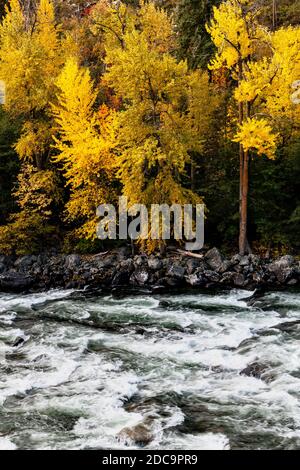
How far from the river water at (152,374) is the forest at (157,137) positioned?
5.29 meters

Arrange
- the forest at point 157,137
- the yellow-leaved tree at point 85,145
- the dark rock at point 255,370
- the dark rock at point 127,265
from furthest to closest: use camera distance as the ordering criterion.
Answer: the yellow-leaved tree at point 85,145
the dark rock at point 127,265
the forest at point 157,137
the dark rock at point 255,370

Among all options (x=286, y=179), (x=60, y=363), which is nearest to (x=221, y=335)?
(x=60, y=363)

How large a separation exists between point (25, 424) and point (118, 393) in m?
2.05

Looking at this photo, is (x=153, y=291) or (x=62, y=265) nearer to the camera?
(x=153, y=291)

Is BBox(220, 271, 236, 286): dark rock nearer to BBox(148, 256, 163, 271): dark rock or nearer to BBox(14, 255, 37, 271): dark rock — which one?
BBox(148, 256, 163, 271): dark rock

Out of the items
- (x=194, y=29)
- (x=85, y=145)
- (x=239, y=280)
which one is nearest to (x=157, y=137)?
(x=85, y=145)

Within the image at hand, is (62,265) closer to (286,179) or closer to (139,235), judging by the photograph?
(139,235)

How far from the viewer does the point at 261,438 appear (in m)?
9.18

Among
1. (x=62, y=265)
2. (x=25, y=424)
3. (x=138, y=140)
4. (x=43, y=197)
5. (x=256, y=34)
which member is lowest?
(x=25, y=424)

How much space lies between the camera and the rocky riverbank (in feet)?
63.5

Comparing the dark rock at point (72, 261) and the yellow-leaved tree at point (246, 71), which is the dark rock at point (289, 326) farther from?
the dark rock at point (72, 261)

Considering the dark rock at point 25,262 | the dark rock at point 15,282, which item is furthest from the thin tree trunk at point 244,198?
the dark rock at point 25,262

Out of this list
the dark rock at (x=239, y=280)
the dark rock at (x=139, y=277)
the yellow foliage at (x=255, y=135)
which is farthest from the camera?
the dark rock at (x=139, y=277)

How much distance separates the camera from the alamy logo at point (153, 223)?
20.5 m
